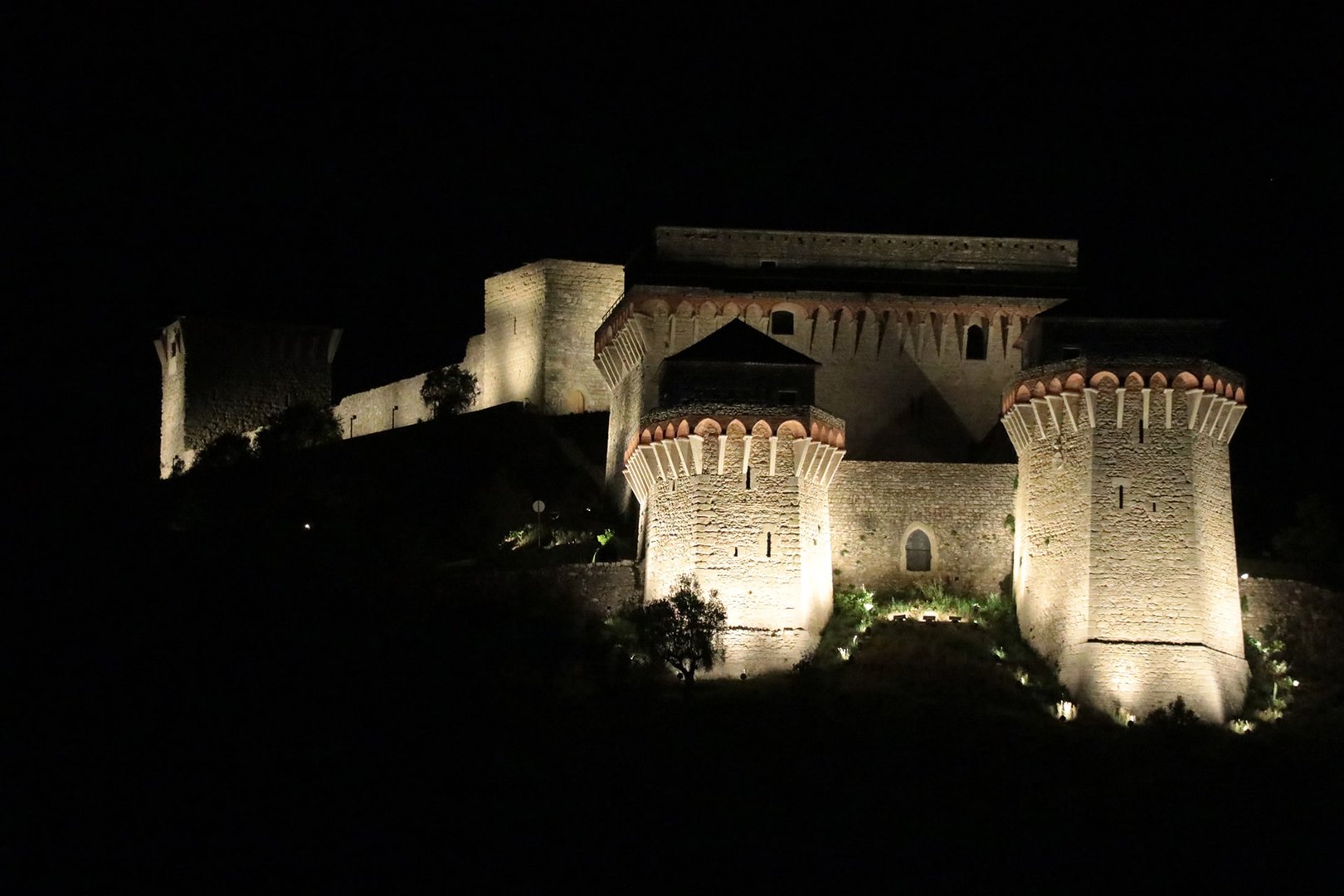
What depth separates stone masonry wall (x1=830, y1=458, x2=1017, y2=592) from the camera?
7806 cm

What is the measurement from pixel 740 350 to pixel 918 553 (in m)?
7.91

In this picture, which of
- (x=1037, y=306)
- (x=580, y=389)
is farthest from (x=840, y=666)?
(x=580, y=389)

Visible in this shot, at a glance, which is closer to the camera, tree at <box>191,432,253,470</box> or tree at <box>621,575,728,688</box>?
tree at <box>621,575,728,688</box>

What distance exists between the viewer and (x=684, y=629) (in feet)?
233

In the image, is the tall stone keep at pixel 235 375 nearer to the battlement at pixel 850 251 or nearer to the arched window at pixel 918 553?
the battlement at pixel 850 251

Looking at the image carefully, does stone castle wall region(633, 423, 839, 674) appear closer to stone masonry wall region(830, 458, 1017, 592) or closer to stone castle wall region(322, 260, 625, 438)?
stone masonry wall region(830, 458, 1017, 592)

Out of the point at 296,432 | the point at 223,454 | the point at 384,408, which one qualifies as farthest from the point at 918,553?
Answer: the point at 384,408

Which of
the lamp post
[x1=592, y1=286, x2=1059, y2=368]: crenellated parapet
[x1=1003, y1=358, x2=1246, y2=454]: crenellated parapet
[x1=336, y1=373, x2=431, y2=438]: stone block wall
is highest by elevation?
[x1=592, y1=286, x2=1059, y2=368]: crenellated parapet

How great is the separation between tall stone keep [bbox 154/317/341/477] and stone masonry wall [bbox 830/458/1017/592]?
31389 millimetres

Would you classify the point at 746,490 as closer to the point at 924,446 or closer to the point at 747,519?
the point at 747,519

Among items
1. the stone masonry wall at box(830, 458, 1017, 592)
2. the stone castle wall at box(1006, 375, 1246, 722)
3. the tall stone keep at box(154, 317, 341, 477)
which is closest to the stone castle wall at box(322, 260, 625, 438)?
the tall stone keep at box(154, 317, 341, 477)

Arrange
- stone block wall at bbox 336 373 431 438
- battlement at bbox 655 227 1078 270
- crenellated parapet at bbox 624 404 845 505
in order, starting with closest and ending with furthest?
crenellated parapet at bbox 624 404 845 505 < battlement at bbox 655 227 1078 270 < stone block wall at bbox 336 373 431 438

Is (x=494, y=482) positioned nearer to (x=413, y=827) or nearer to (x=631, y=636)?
(x=631, y=636)

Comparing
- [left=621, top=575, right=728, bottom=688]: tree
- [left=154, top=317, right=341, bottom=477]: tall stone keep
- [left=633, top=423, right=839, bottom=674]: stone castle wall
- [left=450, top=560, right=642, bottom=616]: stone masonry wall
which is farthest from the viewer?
[left=154, top=317, right=341, bottom=477]: tall stone keep
